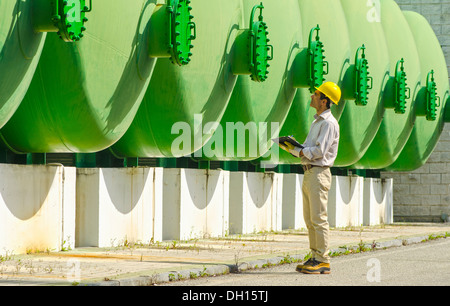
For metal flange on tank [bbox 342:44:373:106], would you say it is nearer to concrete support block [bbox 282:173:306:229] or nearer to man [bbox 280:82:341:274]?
concrete support block [bbox 282:173:306:229]

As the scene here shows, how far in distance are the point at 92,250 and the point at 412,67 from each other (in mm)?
15988

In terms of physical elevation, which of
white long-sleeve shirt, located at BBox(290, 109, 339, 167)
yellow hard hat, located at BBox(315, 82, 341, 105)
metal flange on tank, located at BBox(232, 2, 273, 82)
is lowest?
white long-sleeve shirt, located at BBox(290, 109, 339, 167)

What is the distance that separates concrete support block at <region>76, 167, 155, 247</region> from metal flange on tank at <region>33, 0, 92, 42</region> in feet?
11.9

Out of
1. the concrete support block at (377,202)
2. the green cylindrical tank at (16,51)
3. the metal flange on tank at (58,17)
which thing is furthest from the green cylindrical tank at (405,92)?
the green cylindrical tank at (16,51)

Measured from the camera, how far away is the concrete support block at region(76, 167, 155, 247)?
1358 centimetres

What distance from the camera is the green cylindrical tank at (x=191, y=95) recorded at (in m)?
13.7

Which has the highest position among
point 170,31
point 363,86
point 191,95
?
point 363,86

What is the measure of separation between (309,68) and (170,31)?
18.6 feet

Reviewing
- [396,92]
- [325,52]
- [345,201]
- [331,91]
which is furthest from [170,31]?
[345,201]

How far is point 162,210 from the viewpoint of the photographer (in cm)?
1570

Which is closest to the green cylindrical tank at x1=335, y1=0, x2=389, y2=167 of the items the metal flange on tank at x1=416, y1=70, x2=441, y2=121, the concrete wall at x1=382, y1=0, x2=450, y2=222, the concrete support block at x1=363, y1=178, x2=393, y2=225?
the metal flange on tank at x1=416, y1=70, x2=441, y2=121

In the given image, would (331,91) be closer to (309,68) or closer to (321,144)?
(321,144)

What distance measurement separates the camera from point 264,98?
661 inches

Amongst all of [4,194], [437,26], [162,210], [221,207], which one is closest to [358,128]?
[221,207]
